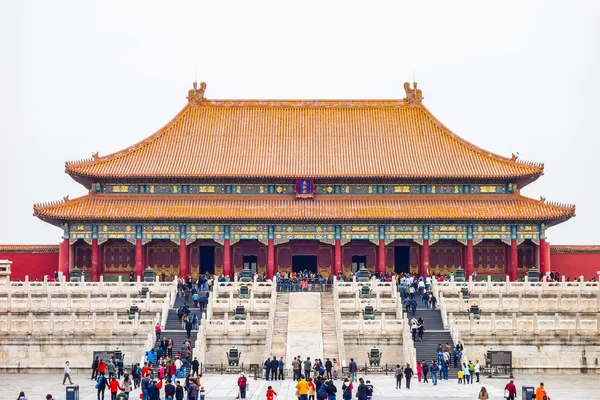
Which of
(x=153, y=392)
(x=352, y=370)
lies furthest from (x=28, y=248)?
(x=153, y=392)

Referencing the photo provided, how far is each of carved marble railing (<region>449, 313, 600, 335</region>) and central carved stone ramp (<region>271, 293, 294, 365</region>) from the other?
6.98 m

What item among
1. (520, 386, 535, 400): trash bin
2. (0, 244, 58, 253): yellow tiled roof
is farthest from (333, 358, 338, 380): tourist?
(0, 244, 58, 253): yellow tiled roof

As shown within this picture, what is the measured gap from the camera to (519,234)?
7794 centimetres

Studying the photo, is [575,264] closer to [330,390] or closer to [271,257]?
[271,257]

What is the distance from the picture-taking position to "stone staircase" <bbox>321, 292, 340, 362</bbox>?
49844 millimetres

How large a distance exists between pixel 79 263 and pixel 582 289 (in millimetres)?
34049

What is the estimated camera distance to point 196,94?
86.2 meters

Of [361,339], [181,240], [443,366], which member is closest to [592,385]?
[443,366]

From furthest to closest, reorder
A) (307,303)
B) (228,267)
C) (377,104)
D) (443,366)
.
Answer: (377,104)
(228,267)
(307,303)
(443,366)

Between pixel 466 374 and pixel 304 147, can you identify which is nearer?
pixel 466 374

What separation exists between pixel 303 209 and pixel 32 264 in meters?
17.2

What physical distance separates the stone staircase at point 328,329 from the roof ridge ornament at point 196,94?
2920 centimetres

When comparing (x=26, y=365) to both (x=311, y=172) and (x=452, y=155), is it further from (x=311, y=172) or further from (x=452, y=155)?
(x=452, y=155)

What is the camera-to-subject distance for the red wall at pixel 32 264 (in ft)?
258
